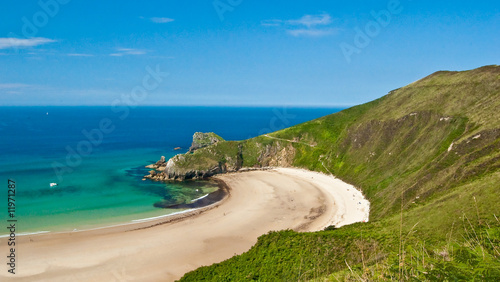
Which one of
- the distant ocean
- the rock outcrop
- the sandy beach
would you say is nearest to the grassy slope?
the sandy beach

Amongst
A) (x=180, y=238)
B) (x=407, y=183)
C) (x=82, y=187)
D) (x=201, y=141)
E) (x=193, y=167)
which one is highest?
(x=201, y=141)

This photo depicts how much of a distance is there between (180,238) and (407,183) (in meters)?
36.5

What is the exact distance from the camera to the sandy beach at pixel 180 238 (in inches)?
1491

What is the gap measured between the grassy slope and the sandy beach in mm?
8762

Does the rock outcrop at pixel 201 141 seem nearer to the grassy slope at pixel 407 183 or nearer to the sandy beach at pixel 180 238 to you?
the grassy slope at pixel 407 183

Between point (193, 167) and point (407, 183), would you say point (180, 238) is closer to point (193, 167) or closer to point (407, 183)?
point (407, 183)

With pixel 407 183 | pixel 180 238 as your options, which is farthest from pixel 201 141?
pixel 407 183

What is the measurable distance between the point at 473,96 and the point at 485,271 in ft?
244

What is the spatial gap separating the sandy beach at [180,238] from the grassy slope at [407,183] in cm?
876

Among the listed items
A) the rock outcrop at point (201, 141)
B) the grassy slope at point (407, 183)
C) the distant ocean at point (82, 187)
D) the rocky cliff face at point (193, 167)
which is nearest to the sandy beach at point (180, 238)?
the distant ocean at point (82, 187)

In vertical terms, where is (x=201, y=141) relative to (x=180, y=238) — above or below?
above

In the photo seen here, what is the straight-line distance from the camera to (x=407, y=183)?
50219 millimetres

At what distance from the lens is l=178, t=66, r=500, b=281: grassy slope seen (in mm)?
8719

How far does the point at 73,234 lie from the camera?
48375 millimetres
